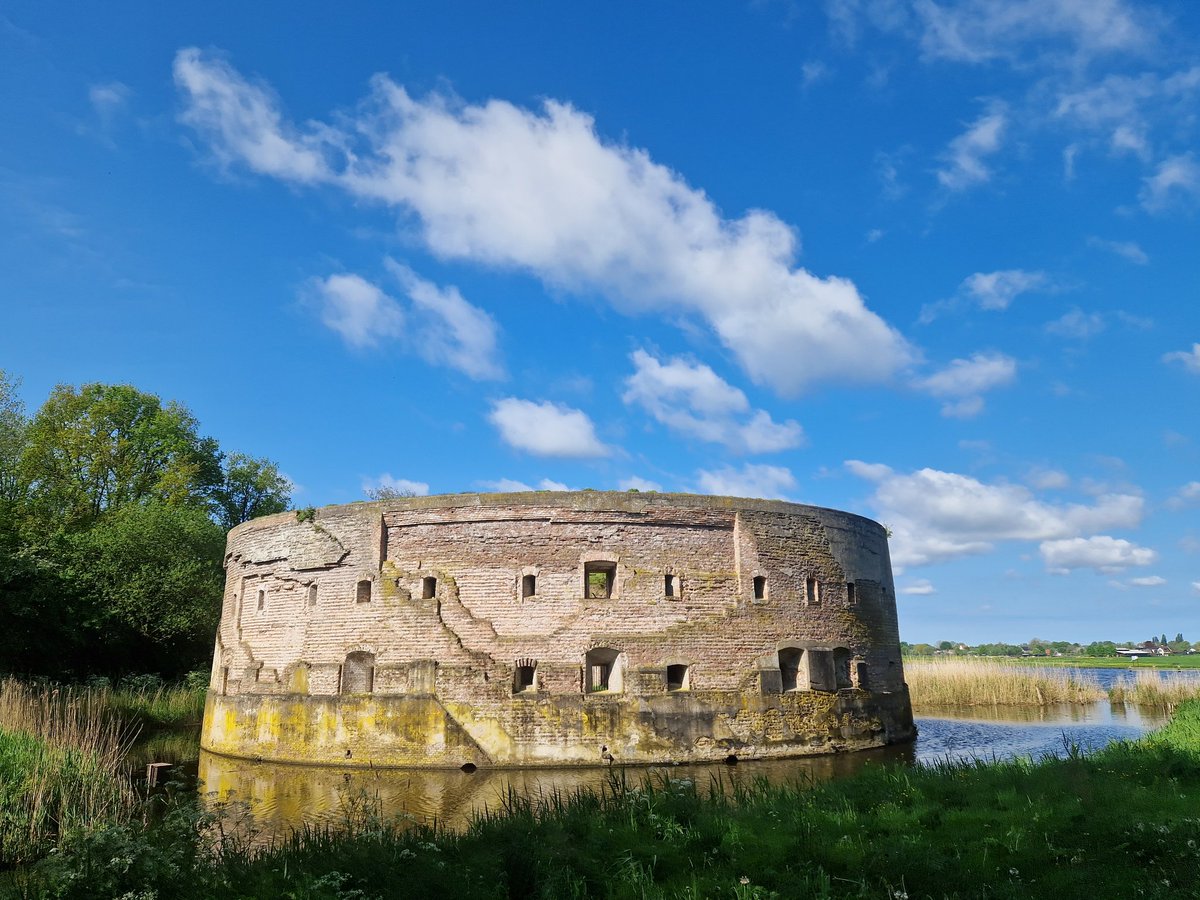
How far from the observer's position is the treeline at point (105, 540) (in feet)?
78.3

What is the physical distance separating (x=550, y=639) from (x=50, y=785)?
897 centimetres

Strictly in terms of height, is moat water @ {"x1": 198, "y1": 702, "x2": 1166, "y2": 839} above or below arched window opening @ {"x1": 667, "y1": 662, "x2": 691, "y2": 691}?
below

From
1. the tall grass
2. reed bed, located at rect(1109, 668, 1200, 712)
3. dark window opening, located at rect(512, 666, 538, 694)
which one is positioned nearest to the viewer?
the tall grass

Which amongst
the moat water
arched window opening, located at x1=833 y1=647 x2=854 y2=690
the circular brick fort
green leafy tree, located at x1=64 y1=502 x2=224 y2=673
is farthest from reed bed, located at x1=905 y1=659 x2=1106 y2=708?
green leafy tree, located at x1=64 y1=502 x2=224 y2=673

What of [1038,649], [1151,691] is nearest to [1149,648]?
[1038,649]

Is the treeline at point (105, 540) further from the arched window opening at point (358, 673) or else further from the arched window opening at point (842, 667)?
the arched window opening at point (842, 667)

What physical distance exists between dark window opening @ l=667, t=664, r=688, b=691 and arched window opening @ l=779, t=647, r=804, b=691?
2.48 m

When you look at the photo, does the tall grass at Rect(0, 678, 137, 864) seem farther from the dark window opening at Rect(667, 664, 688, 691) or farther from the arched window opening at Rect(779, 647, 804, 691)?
the arched window opening at Rect(779, 647, 804, 691)

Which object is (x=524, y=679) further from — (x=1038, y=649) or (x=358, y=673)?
(x=1038, y=649)

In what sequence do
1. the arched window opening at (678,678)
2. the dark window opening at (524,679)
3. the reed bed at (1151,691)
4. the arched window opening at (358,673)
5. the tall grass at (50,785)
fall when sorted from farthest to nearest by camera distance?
the reed bed at (1151,691), the arched window opening at (358,673), the arched window opening at (678,678), the dark window opening at (524,679), the tall grass at (50,785)

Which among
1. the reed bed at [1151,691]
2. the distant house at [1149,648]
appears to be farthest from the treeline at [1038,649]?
the reed bed at [1151,691]

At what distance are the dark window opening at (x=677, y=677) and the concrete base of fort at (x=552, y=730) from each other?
0.42 metres

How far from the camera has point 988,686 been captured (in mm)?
29375

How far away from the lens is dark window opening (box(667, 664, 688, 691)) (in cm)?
1736
